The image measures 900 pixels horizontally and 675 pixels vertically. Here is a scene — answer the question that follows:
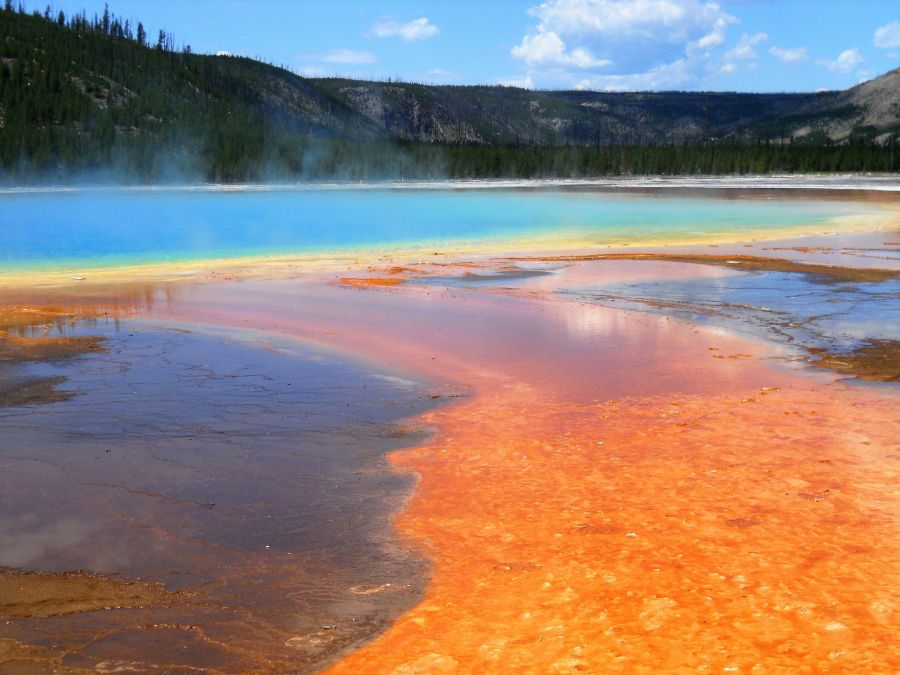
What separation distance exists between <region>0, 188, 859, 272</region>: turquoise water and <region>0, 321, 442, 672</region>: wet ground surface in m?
16.5

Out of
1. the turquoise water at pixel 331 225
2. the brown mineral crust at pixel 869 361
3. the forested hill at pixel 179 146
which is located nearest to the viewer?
the brown mineral crust at pixel 869 361

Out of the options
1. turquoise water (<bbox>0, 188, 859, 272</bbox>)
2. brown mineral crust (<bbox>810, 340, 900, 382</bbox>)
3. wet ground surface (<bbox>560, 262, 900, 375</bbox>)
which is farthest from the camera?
turquoise water (<bbox>0, 188, 859, 272</bbox>)

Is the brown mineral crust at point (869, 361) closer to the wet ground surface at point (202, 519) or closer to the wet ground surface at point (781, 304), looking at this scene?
the wet ground surface at point (781, 304)

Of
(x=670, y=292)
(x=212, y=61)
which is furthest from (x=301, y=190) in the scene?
(x=212, y=61)

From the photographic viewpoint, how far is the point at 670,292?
17859 mm

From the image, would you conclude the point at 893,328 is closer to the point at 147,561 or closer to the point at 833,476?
the point at 833,476

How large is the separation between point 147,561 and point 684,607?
3166mm

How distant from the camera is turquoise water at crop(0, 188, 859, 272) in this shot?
29562 millimetres

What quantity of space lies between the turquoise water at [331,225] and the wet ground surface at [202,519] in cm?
1655

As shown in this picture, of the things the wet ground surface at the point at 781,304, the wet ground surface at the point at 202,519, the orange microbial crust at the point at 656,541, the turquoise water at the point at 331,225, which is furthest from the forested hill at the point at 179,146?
the orange microbial crust at the point at 656,541

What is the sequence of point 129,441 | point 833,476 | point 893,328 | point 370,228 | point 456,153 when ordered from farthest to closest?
point 456,153 → point 370,228 → point 893,328 → point 129,441 → point 833,476

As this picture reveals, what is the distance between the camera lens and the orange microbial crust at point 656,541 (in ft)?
15.9

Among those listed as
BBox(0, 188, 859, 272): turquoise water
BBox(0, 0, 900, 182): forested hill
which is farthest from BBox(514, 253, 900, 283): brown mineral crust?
BBox(0, 0, 900, 182): forested hill

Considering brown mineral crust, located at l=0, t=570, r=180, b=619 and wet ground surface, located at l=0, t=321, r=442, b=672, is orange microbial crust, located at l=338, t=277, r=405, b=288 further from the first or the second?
brown mineral crust, located at l=0, t=570, r=180, b=619
